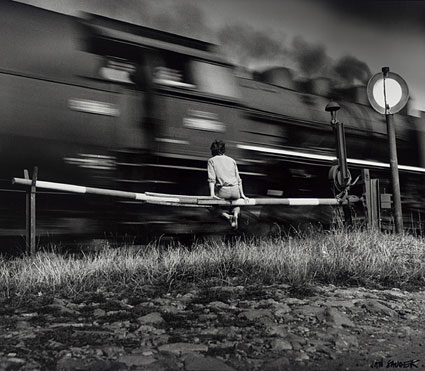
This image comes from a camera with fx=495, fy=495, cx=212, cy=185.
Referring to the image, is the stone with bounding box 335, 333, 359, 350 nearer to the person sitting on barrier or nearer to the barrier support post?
the barrier support post

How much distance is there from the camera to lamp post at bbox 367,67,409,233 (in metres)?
6.03

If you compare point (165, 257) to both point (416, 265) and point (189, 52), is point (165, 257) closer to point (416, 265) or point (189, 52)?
point (416, 265)

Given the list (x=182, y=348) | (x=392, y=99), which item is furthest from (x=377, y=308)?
(x=392, y=99)

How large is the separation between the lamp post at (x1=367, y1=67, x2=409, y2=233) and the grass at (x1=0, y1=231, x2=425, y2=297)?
162 cm

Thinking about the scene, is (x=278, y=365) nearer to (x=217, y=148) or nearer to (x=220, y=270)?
(x=220, y=270)

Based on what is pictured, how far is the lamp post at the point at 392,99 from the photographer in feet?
19.8

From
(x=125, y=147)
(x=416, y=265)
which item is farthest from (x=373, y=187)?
(x=125, y=147)

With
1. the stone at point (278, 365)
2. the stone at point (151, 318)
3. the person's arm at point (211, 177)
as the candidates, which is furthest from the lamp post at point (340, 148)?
the stone at point (278, 365)

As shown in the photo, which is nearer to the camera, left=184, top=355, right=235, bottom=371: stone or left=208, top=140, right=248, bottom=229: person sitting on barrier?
left=184, top=355, right=235, bottom=371: stone

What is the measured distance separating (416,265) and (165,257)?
83.9 inches

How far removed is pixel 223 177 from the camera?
218 inches

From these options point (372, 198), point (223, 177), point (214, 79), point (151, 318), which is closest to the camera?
point (151, 318)

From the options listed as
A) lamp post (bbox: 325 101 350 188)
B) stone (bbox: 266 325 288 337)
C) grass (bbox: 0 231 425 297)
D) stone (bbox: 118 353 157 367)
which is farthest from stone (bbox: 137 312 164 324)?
lamp post (bbox: 325 101 350 188)

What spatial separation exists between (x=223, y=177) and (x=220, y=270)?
6.17 ft
